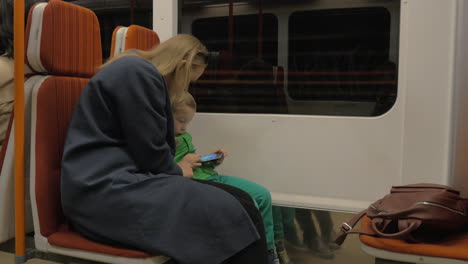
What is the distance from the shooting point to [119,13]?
8.79 feet

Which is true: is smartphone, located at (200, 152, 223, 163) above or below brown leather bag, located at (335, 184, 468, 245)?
above

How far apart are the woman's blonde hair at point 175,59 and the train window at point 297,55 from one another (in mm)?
629

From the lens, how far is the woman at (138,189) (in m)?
1.37

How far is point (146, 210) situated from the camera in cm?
137

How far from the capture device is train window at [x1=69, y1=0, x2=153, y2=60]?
257 cm

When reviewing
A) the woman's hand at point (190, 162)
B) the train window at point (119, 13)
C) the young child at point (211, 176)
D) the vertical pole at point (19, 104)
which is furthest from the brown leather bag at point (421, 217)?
the train window at point (119, 13)

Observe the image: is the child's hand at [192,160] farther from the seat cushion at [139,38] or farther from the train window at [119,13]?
the train window at [119,13]

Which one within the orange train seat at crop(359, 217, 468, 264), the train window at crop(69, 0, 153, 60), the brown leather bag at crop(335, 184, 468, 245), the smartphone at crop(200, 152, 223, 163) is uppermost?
the train window at crop(69, 0, 153, 60)

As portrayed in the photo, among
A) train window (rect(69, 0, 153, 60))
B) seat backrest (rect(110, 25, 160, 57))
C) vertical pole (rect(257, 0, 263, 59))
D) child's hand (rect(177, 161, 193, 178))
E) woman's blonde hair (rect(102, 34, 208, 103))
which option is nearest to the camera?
woman's blonde hair (rect(102, 34, 208, 103))

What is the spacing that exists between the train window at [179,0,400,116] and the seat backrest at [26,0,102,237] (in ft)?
3.01

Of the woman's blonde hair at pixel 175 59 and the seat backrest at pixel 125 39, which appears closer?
the woman's blonde hair at pixel 175 59

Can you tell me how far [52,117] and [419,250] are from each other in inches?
51.4

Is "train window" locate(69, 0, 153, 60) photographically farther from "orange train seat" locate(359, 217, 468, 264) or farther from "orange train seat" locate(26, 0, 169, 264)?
"orange train seat" locate(359, 217, 468, 264)

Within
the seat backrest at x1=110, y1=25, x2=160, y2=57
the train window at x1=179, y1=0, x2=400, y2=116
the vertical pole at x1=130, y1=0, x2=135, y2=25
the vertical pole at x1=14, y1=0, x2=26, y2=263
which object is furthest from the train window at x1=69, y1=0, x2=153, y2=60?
the vertical pole at x1=14, y1=0, x2=26, y2=263
